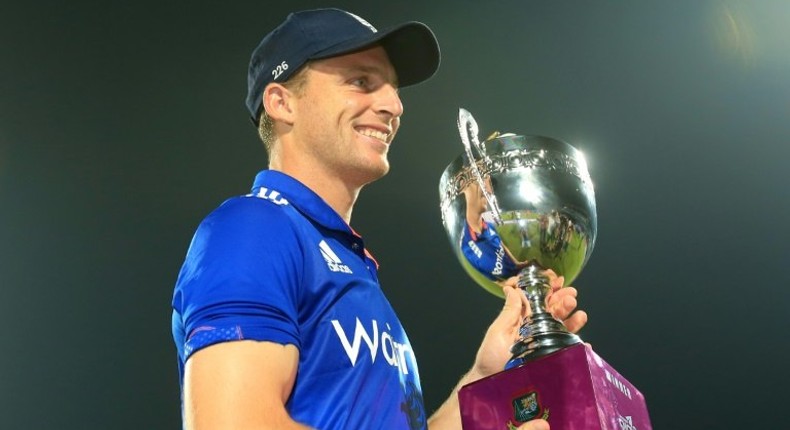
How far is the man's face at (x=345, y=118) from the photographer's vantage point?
1.10 m

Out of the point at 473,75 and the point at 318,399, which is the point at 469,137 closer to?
the point at 318,399

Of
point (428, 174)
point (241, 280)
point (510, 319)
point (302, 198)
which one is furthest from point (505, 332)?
point (428, 174)

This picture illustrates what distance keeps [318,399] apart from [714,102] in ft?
7.78

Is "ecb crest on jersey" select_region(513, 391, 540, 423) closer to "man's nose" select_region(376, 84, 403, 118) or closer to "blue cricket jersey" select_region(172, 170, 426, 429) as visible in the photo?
"blue cricket jersey" select_region(172, 170, 426, 429)

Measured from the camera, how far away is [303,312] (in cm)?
83

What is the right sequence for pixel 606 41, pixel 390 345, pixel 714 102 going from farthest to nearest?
pixel 714 102 → pixel 606 41 → pixel 390 345

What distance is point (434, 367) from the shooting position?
11.6 ft

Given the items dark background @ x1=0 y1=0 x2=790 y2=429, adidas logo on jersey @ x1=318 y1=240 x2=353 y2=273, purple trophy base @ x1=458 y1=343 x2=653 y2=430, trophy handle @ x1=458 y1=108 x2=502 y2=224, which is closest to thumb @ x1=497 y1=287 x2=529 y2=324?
trophy handle @ x1=458 y1=108 x2=502 y2=224

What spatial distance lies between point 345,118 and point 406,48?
0.16 m

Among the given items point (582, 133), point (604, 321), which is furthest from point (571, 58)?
point (604, 321)

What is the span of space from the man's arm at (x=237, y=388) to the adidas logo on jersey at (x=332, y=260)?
0.17 metres

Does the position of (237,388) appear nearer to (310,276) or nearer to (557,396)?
(310,276)

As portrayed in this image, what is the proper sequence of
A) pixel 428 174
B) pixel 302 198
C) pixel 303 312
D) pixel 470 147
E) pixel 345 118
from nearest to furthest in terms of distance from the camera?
pixel 303 312, pixel 302 198, pixel 345 118, pixel 470 147, pixel 428 174

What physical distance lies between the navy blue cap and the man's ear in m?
0.01
